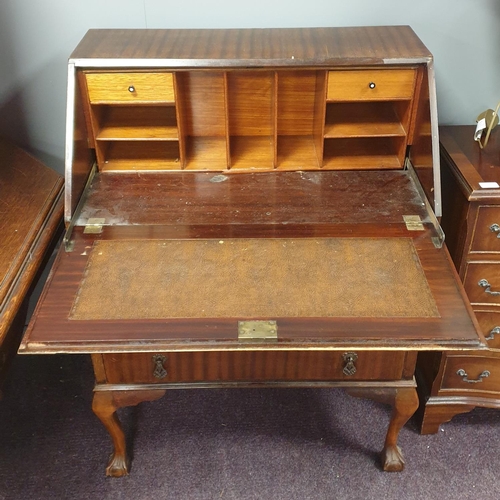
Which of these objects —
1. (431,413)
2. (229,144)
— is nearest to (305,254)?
(229,144)

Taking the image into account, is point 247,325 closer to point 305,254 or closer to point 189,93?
point 305,254

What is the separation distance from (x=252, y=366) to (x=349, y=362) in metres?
0.23

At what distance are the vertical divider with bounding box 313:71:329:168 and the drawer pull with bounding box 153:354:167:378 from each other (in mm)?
681

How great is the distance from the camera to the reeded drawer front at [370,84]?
1.44 meters

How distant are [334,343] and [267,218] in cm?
42

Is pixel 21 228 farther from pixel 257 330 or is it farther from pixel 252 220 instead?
pixel 257 330

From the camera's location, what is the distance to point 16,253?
53.4 inches

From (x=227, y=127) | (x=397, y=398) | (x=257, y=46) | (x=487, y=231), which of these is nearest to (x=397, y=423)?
(x=397, y=398)

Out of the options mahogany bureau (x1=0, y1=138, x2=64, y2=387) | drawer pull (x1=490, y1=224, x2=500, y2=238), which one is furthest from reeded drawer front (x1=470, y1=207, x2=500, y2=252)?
mahogany bureau (x1=0, y1=138, x2=64, y2=387)

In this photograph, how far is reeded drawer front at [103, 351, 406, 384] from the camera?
1300mm

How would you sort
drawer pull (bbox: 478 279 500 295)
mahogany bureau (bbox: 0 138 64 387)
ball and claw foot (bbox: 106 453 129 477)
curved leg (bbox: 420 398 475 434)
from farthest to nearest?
curved leg (bbox: 420 398 475 434) < ball and claw foot (bbox: 106 453 129 477) < drawer pull (bbox: 478 279 500 295) < mahogany bureau (bbox: 0 138 64 387)

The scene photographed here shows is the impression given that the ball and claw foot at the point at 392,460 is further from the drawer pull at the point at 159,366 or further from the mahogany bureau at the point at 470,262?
the drawer pull at the point at 159,366

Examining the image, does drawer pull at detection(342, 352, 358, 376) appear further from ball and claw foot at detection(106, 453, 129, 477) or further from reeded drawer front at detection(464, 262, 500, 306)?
ball and claw foot at detection(106, 453, 129, 477)

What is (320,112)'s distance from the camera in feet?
4.99
